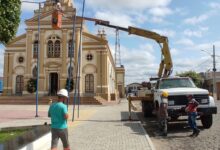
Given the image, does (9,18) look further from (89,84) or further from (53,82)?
(53,82)

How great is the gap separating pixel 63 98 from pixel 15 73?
42534 millimetres

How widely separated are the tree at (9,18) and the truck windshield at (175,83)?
9.91 m

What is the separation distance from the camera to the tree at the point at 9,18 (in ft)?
28.5

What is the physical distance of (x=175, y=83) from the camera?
701 inches

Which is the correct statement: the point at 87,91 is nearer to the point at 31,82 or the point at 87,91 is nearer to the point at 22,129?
the point at 31,82

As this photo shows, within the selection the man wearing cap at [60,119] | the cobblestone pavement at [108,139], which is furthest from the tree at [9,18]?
the cobblestone pavement at [108,139]

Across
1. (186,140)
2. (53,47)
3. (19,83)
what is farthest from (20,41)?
(186,140)

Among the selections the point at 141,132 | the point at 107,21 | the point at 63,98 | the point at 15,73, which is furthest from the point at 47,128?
the point at 15,73

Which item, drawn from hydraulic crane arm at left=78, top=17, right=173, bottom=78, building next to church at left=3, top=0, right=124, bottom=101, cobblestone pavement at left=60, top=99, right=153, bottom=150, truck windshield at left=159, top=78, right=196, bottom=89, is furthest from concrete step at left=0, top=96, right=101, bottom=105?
cobblestone pavement at left=60, top=99, right=153, bottom=150

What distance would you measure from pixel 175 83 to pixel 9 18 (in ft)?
34.8

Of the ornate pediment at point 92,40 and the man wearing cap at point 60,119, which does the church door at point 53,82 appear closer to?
the ornate pediment at point 92,40

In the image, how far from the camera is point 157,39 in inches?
915

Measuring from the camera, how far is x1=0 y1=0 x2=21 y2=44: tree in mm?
8695

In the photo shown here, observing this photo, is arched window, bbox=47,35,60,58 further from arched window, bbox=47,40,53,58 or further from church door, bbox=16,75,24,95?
church door, bbox=16,75,24,95
